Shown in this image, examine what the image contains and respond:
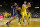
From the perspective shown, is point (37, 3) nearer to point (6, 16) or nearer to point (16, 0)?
point (16, 0)

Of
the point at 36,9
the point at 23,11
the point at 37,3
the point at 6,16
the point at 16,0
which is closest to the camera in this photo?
the point at 23,11

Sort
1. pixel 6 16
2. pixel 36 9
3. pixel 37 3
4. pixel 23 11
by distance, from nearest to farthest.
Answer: pixel 23 11, pixel 37 3, pixel 36 9, pixel 6 16

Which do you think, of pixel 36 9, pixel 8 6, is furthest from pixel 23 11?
pixel 36 9

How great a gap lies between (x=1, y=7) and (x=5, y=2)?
660 millimetres

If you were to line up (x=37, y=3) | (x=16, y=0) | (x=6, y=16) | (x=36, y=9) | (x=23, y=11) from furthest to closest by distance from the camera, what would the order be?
(x=6, y=16) < (x=36, y=9) < (x=37, y=3) < (x=16, y=0) < (x=23, y=11)

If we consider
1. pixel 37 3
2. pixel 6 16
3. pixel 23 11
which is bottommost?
pixel 6 16

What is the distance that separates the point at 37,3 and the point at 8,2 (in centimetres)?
224

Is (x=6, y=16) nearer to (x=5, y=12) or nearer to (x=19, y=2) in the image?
(x=5, y=12)

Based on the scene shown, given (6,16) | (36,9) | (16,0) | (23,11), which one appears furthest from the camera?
(6,16)

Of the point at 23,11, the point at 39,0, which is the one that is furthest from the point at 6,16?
the point at 23,11

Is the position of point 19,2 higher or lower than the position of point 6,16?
higher

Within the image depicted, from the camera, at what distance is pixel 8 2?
6312mm

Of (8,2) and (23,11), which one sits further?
(8,2)

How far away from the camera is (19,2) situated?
6383 mm
